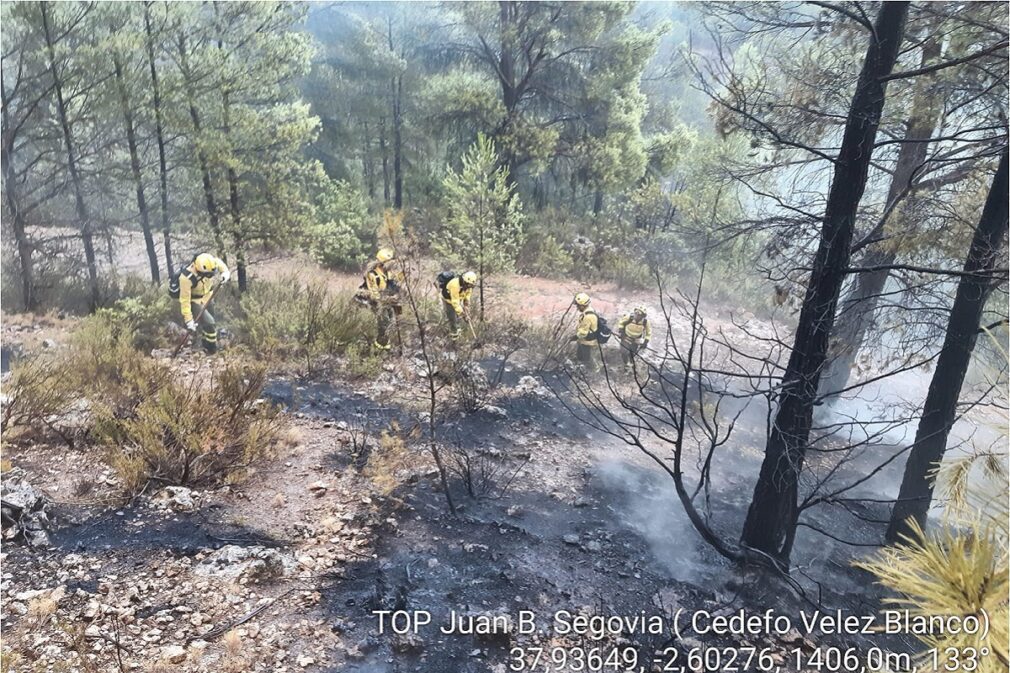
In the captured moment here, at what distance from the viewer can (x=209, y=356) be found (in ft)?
27.0

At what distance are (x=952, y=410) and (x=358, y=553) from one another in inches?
192

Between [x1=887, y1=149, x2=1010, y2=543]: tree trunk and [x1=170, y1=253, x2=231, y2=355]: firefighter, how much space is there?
8.22 m

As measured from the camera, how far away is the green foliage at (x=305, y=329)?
8.31 metres

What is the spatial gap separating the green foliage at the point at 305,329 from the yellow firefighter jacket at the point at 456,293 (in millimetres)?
1376

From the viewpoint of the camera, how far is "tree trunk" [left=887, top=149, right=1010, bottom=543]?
3.98 metres

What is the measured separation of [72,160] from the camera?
9.06 meters

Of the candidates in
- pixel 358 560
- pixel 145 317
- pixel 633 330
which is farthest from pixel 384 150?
pixel 358 560

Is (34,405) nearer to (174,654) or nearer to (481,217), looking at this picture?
(174,654)

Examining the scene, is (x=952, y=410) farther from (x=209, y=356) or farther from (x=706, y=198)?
(x=706, y=198)

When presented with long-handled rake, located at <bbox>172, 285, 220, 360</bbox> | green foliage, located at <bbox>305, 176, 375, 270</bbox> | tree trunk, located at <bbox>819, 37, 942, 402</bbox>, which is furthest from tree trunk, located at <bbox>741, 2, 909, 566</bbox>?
green foliage, located at <bbox>305, 176, 375, 270</bbox>

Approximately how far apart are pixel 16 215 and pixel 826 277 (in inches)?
452

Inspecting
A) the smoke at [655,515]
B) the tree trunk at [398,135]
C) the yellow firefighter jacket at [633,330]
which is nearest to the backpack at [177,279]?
the smoke at [655,515]

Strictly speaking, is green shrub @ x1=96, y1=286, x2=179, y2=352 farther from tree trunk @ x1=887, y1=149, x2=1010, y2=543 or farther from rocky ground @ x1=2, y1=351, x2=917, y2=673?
tree trunk @ x1=887, y1=149, x2=1010, y2=543

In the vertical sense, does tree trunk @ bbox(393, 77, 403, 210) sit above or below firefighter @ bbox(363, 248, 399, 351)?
above
